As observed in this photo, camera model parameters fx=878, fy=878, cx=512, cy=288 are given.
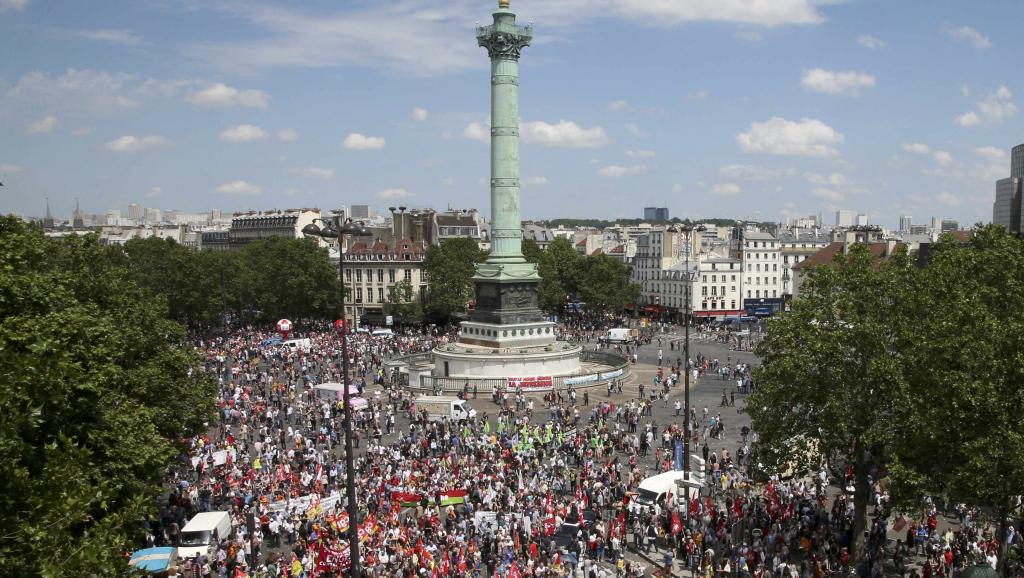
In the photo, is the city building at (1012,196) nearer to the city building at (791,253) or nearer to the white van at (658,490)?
the city building at (791,253)

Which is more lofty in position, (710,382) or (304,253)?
(304,253)

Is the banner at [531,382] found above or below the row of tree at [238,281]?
below

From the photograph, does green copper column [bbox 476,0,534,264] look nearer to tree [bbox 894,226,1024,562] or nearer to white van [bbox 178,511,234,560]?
white van [bbox 178,511,234,560]

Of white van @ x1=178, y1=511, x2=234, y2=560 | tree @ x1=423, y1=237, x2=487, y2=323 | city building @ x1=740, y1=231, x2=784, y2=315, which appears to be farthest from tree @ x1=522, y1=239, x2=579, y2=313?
white van @ x1=178, y1=511, x2=234, y2=560

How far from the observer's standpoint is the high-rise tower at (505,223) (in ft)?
184

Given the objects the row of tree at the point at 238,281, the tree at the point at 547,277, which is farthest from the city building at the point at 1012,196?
the row of tree at the point at 238,281

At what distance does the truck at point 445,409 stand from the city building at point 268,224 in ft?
326

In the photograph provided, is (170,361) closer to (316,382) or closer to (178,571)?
(178,571)

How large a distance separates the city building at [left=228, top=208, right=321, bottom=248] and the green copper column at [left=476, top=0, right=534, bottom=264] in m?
86.5

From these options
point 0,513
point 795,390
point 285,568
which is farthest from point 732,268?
point 0,513

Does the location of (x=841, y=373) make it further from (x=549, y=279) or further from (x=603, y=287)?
(x=603, y=287)

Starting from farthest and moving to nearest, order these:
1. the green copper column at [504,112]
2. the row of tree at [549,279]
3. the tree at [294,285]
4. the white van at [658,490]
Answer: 1. the row of tree at [549,279]
2. the tree at [294,285]
3. the green copper column at [504,112]
4. the white van at [658,490]

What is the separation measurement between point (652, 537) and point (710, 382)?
31.3 meters

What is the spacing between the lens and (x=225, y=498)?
28859 millimetres
